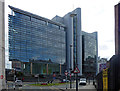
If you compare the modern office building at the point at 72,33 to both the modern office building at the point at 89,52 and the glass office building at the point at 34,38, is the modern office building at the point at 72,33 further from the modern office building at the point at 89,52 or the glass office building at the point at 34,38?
the modern office building at the point at 89,52

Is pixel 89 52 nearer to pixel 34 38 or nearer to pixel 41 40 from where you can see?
pixel 41 40

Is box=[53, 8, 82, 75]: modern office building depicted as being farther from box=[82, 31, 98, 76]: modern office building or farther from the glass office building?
box=[82, 31, 98, 76]: modern office building

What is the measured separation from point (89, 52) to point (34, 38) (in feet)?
156

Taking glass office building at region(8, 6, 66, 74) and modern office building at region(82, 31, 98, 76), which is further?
modern office building at region(82, 31, 98, 76)

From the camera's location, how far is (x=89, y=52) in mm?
114250

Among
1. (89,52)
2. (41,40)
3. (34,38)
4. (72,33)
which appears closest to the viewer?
(34,38)

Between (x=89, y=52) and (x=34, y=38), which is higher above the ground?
(x=34, y=38)

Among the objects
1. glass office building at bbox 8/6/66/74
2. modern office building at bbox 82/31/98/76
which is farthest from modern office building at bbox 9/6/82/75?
modern office building at bbox 82/31/98/76

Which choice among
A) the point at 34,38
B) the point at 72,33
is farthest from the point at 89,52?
the point at 34,38

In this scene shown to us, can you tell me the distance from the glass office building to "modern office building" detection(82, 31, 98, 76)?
50.2 feet

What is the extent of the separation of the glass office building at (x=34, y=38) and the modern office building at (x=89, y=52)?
50.2 ft

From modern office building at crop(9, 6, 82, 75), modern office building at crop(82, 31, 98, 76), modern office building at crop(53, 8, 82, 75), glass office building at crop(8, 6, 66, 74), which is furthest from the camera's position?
modern office building at crop(82, 31, 98, 76)

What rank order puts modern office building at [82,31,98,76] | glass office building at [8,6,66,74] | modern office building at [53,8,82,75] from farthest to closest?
modern office building at [82,31,98,76], modern office building at [53,8,82,75], glass office building at [8,6,66,74]

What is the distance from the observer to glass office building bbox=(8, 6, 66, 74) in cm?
7506
